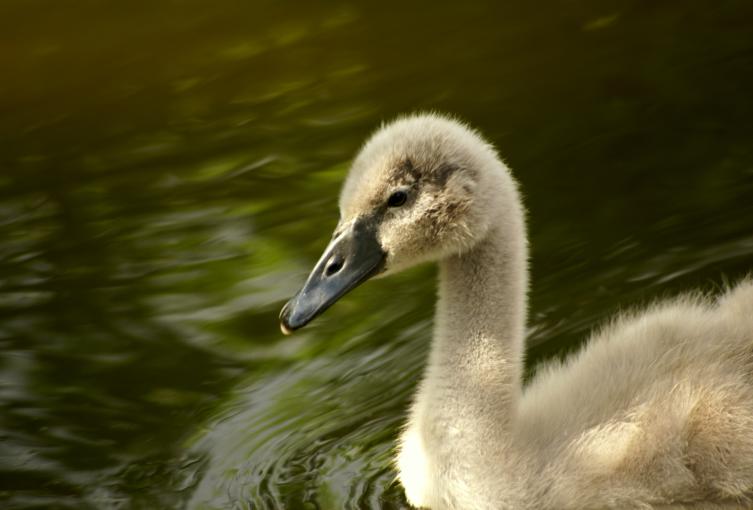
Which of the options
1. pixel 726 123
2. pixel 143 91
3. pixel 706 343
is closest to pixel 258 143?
pixel 143 91

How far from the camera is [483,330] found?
4.64 m

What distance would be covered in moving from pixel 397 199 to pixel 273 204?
2.50 meters

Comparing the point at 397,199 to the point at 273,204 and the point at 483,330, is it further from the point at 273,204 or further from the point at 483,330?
the point at 273,204

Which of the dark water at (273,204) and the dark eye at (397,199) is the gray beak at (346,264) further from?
the dark water at (273,204)

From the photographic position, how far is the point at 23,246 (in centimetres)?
699

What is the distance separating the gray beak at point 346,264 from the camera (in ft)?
15.2

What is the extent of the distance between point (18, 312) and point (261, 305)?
3.33ft

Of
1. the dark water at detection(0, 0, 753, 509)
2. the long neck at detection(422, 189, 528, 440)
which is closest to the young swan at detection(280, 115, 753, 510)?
the long neck at detection(422, 189, 528, 440)

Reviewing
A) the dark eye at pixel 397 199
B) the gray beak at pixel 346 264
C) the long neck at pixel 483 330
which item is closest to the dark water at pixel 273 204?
the long neck at pixel 483 330

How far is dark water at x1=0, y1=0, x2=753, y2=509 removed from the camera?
547 centimetres

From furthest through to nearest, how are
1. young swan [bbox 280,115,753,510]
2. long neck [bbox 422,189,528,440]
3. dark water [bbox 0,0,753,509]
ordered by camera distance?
dark water [bbox 0,0,753,509], long neck [bbox 422,189,528,440], young swan [bbox 280,115,753,510]

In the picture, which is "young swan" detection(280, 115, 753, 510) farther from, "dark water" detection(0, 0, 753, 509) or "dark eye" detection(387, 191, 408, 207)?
"dark water" detection(0, 0, 753, 509)

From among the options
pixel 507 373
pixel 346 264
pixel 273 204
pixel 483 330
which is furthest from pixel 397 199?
pixel 273 204

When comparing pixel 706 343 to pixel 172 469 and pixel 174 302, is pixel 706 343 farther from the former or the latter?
pixel 174 302
